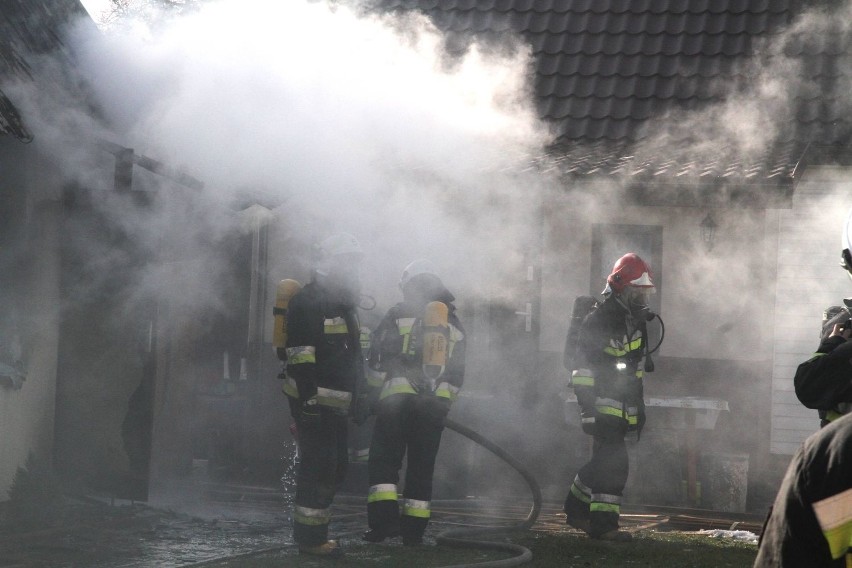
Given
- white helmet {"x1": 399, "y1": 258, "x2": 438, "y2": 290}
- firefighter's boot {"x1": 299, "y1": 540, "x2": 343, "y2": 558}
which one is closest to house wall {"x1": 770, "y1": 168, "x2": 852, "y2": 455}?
white helmet {"x1": 399, "y1": 258, "x2": 438, "y2": 290}

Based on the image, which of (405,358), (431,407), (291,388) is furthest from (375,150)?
(291,388)

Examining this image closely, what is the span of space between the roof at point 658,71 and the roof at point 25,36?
4.59m

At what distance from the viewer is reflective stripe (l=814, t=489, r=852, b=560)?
75.4 inches

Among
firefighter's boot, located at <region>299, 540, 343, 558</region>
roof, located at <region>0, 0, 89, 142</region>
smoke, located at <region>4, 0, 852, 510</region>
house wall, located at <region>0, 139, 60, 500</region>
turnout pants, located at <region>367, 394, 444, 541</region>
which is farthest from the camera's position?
smoke, located at <region>4, 0, 852, 510</region>

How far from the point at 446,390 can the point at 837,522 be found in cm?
602

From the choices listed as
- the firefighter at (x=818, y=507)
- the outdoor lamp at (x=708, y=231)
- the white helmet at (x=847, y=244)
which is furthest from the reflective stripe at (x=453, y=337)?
the firefighter at (x=818, y=507)

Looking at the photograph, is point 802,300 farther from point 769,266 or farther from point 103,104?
point 103,104

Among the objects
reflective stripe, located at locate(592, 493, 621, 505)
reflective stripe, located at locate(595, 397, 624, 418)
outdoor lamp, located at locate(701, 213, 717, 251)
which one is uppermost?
outdoor lamp, located at locate(701, 213, 717, 251)

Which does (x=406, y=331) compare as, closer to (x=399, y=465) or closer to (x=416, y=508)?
(x=399, y=465)

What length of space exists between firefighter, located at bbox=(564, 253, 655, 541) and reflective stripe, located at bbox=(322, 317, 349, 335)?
5.60 feet

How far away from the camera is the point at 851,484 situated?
6.29 ft

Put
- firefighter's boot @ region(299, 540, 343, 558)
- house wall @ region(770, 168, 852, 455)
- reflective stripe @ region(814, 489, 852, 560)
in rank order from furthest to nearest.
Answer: house wall @ region(770, 168, 852, 455), firefighter's boot @ region(299, 540, 343, 558), reflective stripe @ region(814, 489, 852, 560)

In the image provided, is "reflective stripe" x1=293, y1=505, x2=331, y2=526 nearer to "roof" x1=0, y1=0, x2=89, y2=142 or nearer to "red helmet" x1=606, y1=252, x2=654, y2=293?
"red helmet" x1=606, y1=252, x2=654, y2=293

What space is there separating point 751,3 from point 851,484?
12.2 m
